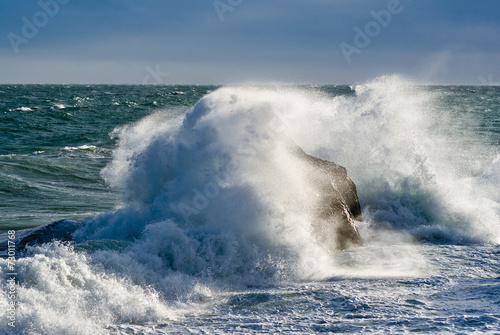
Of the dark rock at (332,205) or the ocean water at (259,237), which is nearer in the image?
the ocean water at (259,237)

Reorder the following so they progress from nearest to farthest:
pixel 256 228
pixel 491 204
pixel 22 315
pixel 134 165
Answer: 1. pixel 22 315
2. pixel 256 228
3. pixel 134 165
4. pixel 491 204

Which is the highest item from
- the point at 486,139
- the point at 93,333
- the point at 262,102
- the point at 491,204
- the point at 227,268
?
the point at 486,139

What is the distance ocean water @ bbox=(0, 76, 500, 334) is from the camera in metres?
5.67

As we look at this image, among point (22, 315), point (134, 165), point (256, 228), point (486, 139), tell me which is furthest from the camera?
point (486, 139)

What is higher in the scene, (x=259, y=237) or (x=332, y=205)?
(x=332, y=205)

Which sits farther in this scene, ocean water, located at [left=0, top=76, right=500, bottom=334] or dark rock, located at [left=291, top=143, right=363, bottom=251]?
dark rock, located at [left=291, top=143, right=363, bottom=251]

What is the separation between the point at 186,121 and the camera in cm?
945

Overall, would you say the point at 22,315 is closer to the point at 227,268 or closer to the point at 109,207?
the point at 227,268

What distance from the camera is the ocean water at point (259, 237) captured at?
567 centimetres

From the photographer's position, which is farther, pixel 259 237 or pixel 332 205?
pixel 332 205

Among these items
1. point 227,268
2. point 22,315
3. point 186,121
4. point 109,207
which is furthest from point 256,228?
point 109,207

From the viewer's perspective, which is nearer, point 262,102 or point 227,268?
point 227,268

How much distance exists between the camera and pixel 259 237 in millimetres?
7590

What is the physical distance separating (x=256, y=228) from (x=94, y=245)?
2.16m
